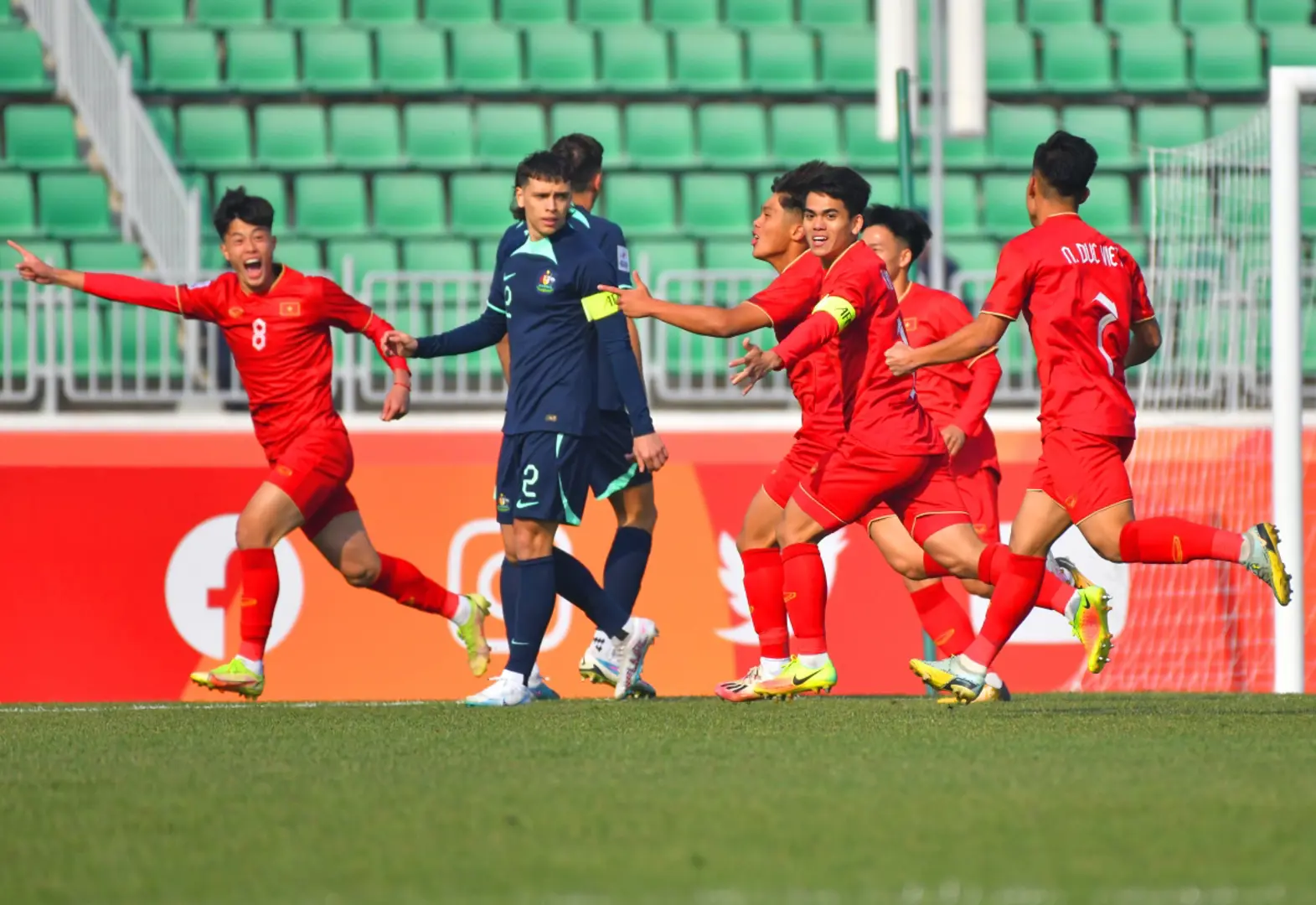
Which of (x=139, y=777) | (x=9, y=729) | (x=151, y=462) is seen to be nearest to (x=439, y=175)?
(x=151, y=462)

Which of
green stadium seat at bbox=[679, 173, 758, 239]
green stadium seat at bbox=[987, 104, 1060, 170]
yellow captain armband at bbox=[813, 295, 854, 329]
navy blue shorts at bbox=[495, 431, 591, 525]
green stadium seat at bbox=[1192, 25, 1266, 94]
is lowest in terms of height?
navy blue shorts at bbox=[495, 431, 591, 525]

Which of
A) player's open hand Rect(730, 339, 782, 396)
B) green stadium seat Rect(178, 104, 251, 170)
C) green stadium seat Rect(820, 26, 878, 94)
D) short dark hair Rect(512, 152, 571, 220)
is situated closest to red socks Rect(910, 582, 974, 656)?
player's open hand Rect(730, 339, 782, 396)

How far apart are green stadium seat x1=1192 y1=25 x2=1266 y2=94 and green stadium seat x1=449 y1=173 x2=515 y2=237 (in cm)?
477

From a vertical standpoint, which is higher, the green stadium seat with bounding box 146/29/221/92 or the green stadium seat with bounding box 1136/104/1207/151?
the green stadium seat with bounding box 146/29/221/92

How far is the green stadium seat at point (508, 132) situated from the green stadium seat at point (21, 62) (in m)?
3.04

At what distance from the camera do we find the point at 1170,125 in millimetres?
14352

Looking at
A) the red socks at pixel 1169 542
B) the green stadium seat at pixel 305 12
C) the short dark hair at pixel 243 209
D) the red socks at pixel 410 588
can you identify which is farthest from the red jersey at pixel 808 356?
the green stadium seat at pixel 305 12

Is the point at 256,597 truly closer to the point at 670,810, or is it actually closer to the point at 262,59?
the point at 670,810

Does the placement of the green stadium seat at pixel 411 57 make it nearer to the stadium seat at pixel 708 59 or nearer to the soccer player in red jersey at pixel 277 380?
the stadium seat at pixel 708 59

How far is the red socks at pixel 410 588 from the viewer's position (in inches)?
321

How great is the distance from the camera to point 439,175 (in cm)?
1359

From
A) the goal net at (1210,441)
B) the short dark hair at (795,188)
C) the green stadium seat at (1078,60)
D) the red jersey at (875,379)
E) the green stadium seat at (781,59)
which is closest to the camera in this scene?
the red jersey at (875,379)

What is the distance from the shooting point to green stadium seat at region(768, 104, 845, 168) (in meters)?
13.9

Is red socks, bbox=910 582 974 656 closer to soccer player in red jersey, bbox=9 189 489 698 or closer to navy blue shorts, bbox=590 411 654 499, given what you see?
navy blue shorts, bbox=590 411 654 499
